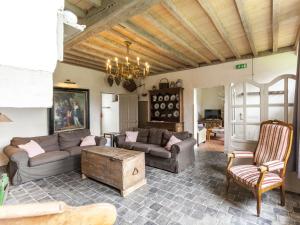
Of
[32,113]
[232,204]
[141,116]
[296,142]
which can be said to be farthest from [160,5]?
[141,116]

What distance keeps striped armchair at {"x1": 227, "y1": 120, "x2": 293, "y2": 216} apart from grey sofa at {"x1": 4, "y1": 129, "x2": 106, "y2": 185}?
314 cm

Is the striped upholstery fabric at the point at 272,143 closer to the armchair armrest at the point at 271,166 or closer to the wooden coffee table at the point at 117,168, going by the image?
the armchair armrest at the point at 271,166

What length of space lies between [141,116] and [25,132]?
380 cm

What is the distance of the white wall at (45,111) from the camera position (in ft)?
12.7

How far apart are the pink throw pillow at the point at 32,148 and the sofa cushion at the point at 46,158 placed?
0.12m

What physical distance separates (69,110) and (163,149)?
3.15m

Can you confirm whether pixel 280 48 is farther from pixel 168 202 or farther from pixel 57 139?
pixel 57 139

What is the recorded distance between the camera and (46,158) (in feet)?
10.3

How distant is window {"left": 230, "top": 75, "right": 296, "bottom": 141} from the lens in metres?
2.68

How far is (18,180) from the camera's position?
2.87m

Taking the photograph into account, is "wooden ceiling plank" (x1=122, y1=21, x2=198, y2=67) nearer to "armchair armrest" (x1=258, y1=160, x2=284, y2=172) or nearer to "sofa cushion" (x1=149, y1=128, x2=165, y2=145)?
"sofa cushion" (x1=149, y1=128, x2=165, y2=145)

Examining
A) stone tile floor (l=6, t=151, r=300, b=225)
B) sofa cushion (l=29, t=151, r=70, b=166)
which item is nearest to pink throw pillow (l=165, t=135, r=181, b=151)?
stone tile floor (l=6, t=151, r=300, b=225)

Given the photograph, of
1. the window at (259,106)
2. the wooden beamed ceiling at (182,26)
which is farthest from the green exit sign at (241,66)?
the window at (259,106)

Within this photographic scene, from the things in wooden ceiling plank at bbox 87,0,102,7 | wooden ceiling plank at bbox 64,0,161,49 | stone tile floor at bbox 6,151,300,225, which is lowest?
stone tile floor at bbox 6,151,300,225
